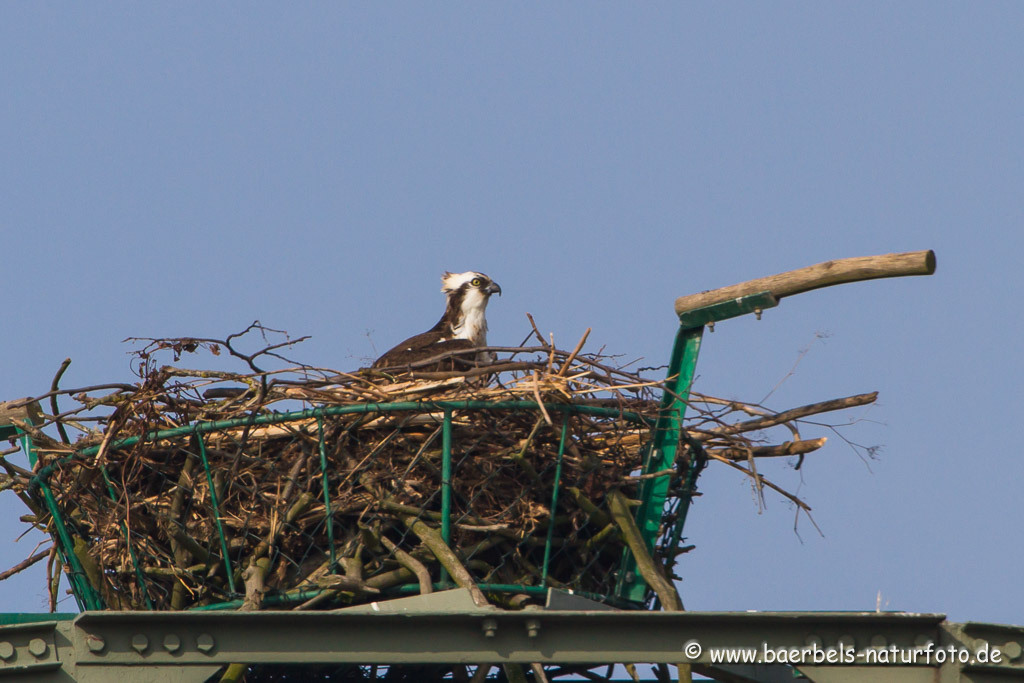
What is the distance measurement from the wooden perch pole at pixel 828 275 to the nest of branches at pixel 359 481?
0.98 metres

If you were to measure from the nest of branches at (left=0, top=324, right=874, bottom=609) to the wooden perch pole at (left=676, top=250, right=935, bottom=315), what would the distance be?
975mm

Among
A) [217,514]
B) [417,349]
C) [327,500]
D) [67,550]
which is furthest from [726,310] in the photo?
[417,349]

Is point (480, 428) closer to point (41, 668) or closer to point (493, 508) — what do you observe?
point (493, 508)

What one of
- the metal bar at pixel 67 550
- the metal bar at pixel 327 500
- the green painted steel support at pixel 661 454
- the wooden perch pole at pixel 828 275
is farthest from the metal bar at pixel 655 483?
the metal bar at pixel 67 550

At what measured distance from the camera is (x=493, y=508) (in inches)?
232

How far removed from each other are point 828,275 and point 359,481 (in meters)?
2.40

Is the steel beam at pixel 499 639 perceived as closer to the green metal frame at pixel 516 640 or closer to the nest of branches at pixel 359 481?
the green metal frame at pixel 516 640

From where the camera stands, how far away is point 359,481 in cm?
581

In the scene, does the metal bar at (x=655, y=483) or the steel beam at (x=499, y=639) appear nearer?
the steel beam at (x=499, y=639)

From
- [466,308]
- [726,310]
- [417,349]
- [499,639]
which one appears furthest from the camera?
[466,308]

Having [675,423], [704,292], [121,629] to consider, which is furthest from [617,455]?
[121,629]

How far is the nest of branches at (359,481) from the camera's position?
221 inches

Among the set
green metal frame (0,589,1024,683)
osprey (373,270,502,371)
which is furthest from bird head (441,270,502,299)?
green metal frame (0,589,1024,683)

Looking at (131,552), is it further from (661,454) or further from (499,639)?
(661,454)
